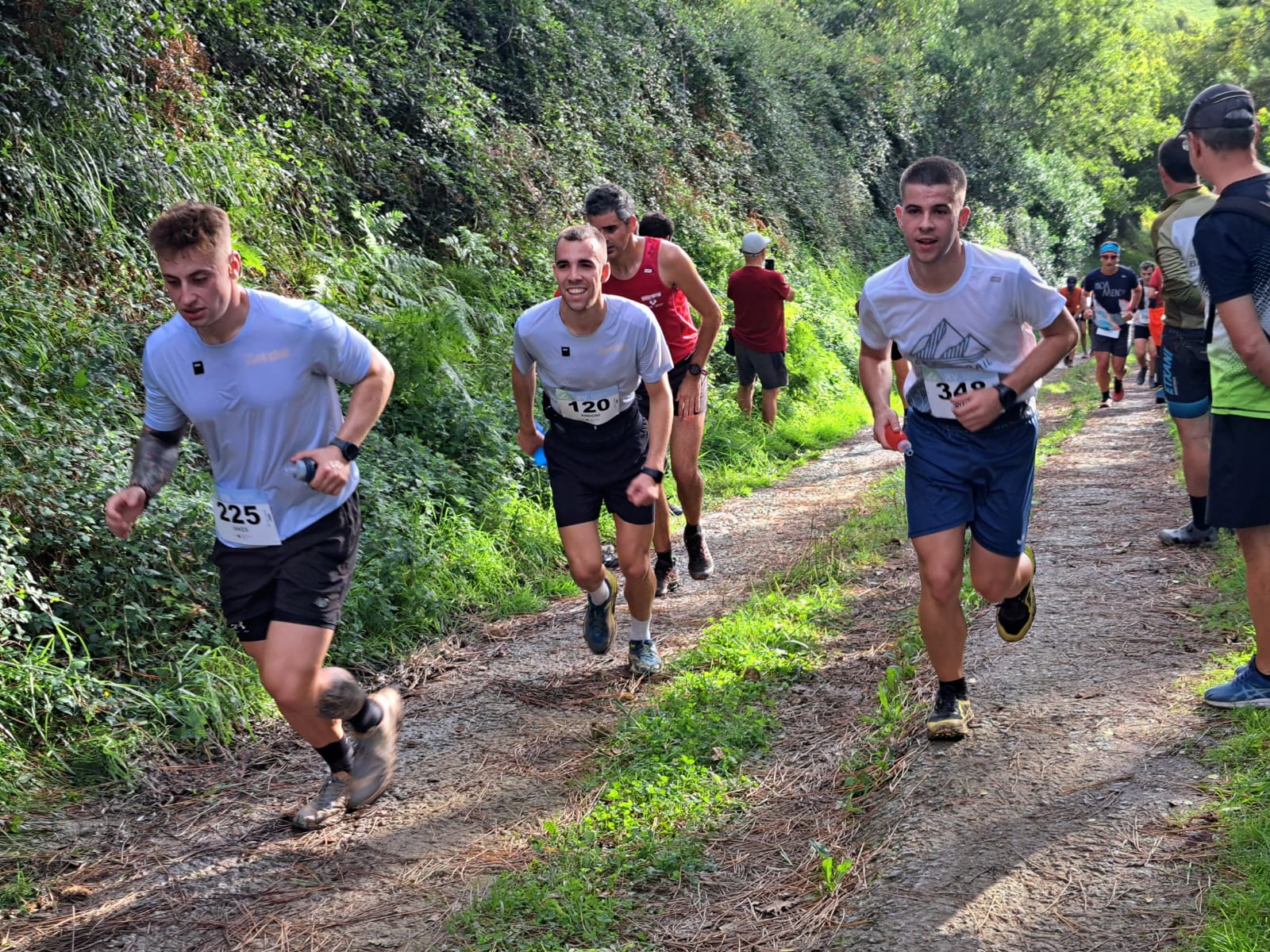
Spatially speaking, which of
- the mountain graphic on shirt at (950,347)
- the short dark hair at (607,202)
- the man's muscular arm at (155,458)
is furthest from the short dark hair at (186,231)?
the short dark hair at (607,202)

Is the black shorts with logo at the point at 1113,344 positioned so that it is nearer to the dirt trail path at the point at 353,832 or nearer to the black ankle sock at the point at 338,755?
the dirt trail path at the point at 353,832

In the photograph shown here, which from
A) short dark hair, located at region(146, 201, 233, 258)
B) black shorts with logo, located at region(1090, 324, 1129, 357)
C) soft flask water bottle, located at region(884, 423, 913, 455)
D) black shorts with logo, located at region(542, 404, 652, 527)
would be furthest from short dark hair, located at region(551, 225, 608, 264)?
black shorts with logo, located at region(1090, 324, 1129, 357)

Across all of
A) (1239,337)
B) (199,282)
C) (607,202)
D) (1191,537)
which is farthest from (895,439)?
(1191,537)

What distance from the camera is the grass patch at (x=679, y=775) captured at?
3461 mm

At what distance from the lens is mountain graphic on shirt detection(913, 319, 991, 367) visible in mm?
4164

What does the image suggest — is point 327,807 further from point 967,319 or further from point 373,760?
point 967,319

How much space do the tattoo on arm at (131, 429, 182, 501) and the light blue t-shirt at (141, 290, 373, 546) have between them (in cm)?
5

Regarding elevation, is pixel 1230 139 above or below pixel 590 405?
above

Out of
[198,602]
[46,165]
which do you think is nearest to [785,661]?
[198,602]

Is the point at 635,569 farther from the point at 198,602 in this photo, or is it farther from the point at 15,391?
the point at 15,391

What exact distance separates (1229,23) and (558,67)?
41.4 meters

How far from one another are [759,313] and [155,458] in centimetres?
878

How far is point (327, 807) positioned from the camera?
4305mm

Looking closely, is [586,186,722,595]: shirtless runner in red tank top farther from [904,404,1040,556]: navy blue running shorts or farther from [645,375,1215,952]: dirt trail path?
[904,404,1040,556]: navy blue running shorts
